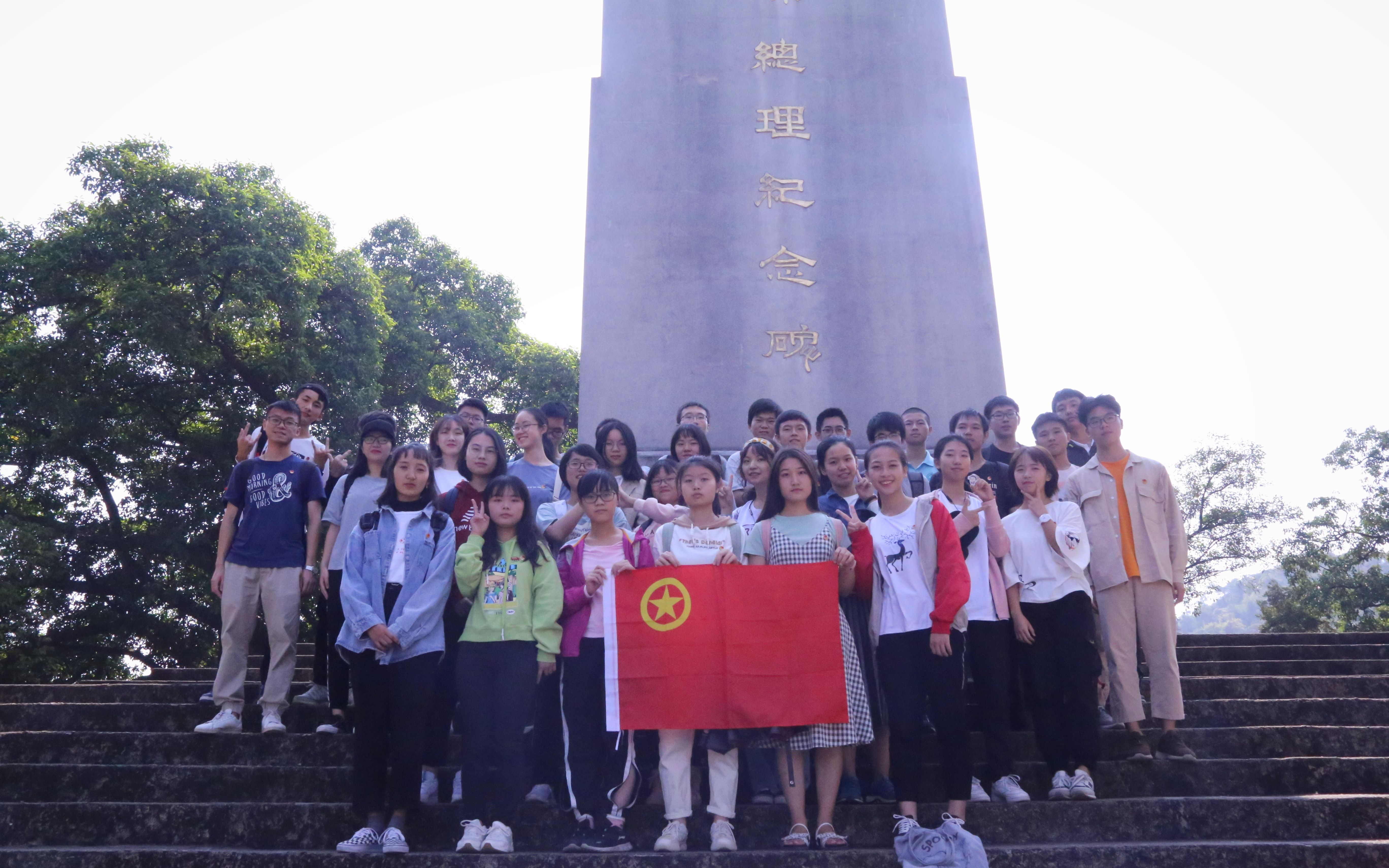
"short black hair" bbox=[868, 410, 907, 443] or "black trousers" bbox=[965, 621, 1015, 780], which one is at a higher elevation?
"short black hair" bbox=[868, 410, 907, 443]

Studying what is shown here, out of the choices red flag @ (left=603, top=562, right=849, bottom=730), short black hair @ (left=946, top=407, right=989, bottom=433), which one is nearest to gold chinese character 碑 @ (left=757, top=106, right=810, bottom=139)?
short black hair @ (left=946, top=407, right=989, bottom=433)

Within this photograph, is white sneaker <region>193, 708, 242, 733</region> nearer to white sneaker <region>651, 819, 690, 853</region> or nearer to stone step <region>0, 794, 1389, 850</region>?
stone step <region>0, 794, 1389, 850</region>

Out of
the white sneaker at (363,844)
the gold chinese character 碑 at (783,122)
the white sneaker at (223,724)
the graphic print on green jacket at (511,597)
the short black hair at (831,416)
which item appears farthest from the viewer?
the gold chinese character 碑 at (783,122)

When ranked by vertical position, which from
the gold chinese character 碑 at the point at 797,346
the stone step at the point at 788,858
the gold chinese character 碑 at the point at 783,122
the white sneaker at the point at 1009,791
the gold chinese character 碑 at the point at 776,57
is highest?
the gold chinese character 碑 at the point at 776,57

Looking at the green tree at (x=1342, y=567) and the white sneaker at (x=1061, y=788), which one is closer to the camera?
the white sneaker at (x=1061, y=788)

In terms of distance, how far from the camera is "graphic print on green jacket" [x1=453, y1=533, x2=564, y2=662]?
11.3 feet

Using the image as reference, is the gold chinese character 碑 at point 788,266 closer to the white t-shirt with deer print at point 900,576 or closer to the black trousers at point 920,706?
the white t-shirt with deer print at point 900,576

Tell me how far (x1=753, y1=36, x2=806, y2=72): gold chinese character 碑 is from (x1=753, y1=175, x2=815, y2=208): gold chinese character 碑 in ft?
3.51

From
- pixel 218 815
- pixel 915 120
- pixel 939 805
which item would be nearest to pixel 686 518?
pixel 939 805

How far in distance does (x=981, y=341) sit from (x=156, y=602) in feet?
34.9

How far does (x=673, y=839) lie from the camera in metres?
3.21

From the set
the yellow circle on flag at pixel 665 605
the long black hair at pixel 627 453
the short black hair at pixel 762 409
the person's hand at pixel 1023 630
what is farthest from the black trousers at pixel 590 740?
the short black hair at pixel 762 409

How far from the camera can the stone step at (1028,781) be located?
3799 mm

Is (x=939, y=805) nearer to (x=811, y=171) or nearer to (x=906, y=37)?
(x=811, y=171)
